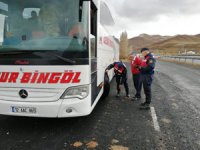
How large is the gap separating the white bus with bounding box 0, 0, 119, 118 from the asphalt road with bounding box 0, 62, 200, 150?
1.68ft

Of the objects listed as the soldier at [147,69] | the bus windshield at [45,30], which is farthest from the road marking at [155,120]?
the bus windshield at [45,30]

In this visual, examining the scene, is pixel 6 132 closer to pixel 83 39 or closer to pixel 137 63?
pixel 83 39

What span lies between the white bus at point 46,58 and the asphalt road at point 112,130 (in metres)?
0.51

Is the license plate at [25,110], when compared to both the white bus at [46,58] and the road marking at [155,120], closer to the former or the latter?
the white bus at [46,58]

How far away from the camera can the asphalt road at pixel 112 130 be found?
3.53m

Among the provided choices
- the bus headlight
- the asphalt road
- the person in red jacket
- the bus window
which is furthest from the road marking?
the bus window

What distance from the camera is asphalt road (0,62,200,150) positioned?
353cm

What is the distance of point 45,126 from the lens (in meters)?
4.40

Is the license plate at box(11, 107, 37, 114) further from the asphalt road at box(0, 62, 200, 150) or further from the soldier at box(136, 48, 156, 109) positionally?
the soldier at box(136, 48, 156, 109)

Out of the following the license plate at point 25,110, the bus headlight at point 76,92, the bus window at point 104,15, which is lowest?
the license plate at point 25,110

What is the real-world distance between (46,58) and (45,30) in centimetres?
55

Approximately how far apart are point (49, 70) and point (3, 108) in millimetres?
1213

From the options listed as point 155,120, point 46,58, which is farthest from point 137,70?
point 46,58

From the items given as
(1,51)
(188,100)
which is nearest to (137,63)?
(188,100)
